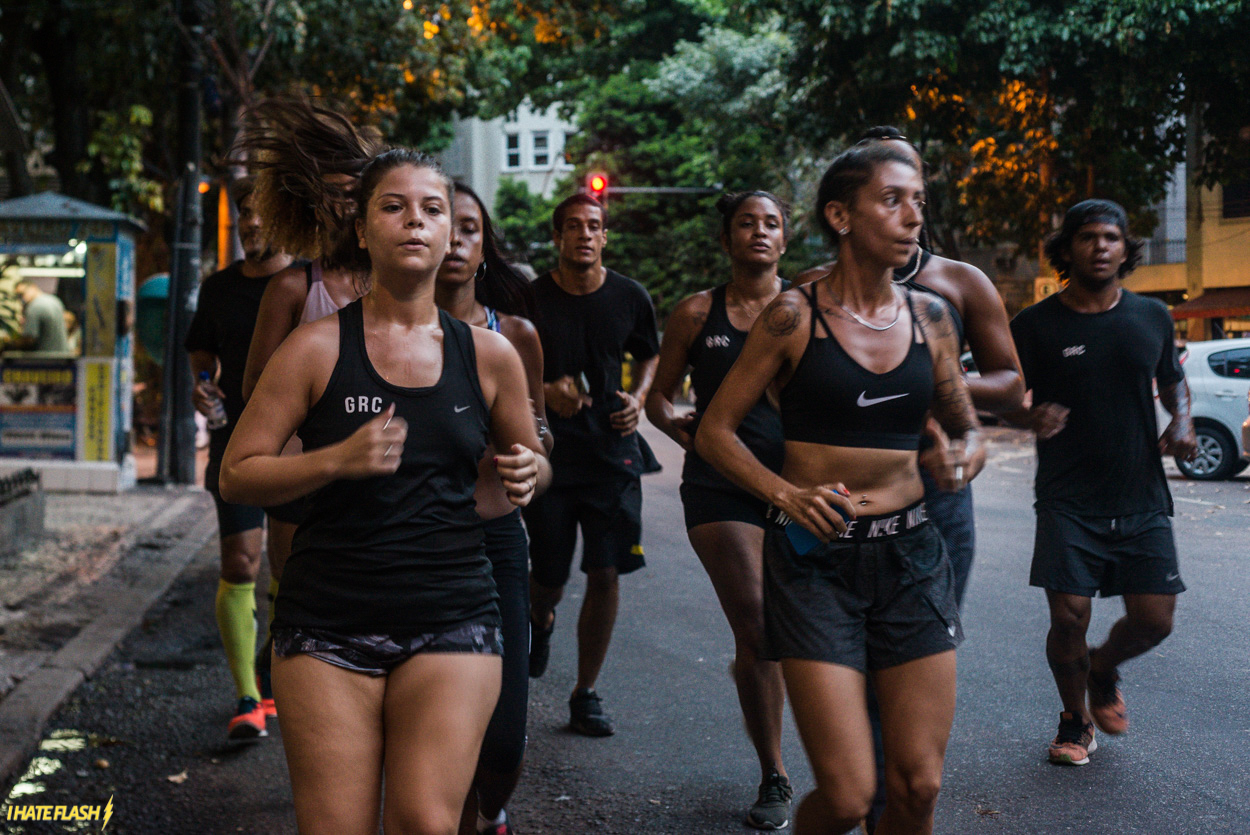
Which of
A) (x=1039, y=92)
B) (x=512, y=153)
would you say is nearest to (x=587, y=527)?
(x=1039, y=92)

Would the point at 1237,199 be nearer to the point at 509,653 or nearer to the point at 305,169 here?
the point at 509,653

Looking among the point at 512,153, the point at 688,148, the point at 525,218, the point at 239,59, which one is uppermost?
the point at 512,153

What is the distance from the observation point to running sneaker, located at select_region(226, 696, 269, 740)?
17.8 ft

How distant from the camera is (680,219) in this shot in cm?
3656

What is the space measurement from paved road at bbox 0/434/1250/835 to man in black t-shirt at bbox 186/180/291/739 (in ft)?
1.10

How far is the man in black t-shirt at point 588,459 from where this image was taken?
5578mm

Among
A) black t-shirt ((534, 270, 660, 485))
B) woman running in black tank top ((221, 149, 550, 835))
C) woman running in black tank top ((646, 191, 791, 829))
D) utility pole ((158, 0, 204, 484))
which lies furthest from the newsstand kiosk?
woman running in black tank top ((221, 149, 550, 835))

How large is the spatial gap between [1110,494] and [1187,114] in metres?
1.50

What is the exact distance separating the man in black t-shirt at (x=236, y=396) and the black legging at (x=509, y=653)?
1798 mm

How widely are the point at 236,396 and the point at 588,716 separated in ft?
6.23

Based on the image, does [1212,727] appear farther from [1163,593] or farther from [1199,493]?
[1199,493]

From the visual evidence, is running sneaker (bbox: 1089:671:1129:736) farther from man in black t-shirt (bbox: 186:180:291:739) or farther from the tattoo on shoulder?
Result: man in black t-shirt (bbox: 186:180:291:739)

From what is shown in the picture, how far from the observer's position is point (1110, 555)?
4719 millimetres

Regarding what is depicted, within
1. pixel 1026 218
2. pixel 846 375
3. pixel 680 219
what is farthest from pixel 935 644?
pixel 680 219
